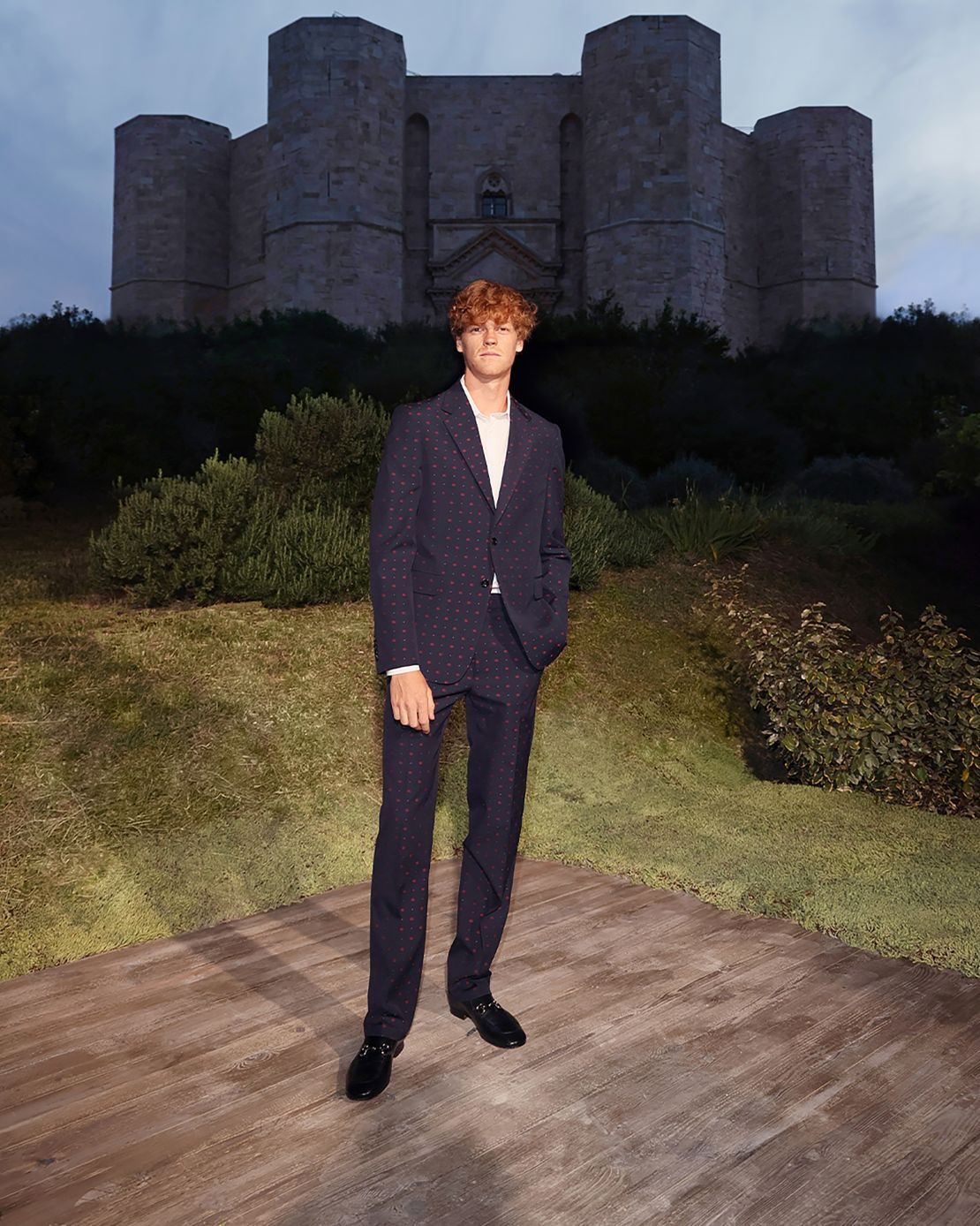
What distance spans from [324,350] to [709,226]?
14041mm

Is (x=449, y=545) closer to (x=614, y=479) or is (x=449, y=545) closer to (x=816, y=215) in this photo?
(x=614, y=479)

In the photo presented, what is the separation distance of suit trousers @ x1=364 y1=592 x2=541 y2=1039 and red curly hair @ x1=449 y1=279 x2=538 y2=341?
30.6 inches

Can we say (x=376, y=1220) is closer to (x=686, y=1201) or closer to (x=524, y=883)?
(x=686, y=1201)

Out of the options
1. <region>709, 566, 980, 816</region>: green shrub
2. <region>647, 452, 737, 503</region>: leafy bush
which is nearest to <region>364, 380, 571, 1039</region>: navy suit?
<region>709, 566, 980, 816</region>: green shrub

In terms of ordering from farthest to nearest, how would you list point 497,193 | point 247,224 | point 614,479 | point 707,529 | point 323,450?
point 247,224
point 497,193
point 614,479
point 707,529
point 323,450

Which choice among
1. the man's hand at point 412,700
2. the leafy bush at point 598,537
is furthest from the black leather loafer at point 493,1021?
the leafy bush at point 598,537

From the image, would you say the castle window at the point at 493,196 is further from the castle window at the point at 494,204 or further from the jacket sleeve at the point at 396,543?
the jacket sleeve at the point at 396,543

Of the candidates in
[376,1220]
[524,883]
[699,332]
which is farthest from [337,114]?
[376,1220]

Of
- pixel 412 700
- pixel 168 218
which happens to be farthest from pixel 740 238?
pixel 412 700

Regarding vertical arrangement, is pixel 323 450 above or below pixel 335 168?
below

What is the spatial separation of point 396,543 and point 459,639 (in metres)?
0.31

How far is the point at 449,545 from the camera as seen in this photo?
2846 mm

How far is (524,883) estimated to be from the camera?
14.3 feet

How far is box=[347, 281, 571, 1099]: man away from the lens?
273 cm
